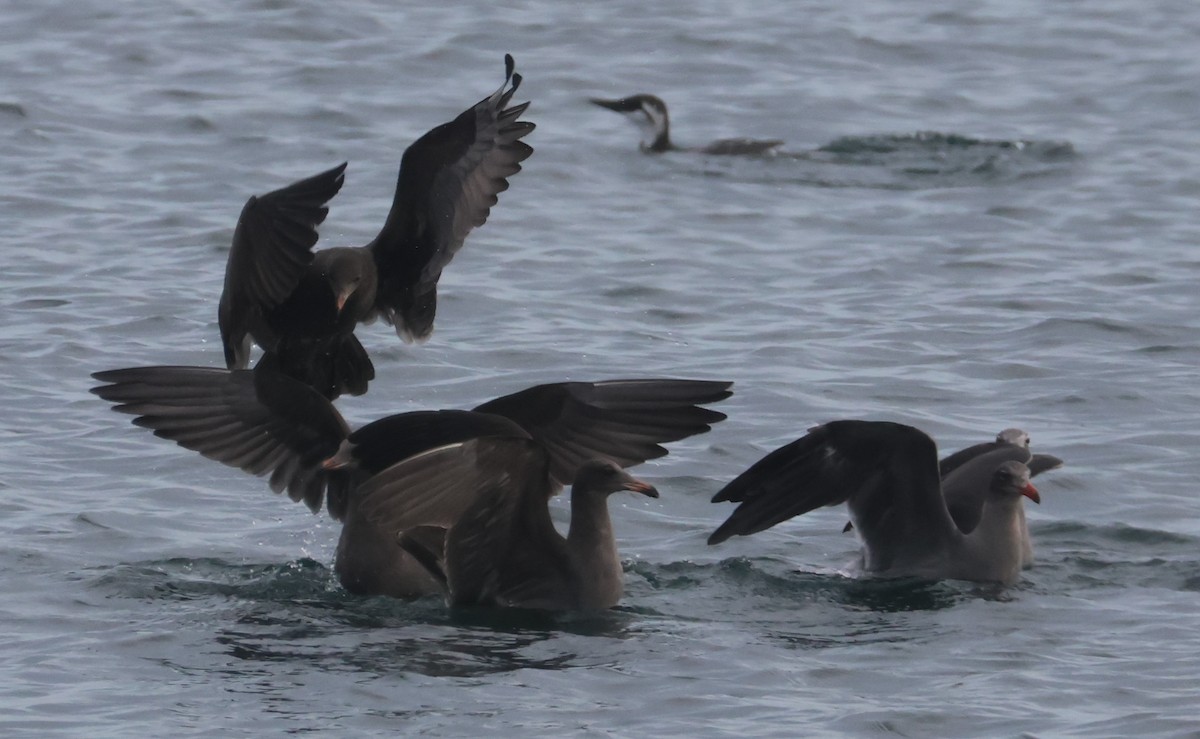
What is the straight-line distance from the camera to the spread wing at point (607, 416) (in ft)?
29.8

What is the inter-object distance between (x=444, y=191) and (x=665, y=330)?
3183 mm

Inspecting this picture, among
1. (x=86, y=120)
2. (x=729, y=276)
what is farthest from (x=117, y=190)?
(x=729, y=276)

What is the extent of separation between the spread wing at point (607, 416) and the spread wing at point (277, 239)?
3.40ft

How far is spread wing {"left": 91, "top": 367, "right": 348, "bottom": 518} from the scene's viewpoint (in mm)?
9102

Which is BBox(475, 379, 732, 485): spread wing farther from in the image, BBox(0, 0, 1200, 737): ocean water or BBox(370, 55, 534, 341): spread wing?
BBox(370, 55, 534, 341): spread wing

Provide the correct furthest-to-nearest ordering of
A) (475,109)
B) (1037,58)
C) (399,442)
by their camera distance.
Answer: (1037,58)
(475,109)
(399,442)

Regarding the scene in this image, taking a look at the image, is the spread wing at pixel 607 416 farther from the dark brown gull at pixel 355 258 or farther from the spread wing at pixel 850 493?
the dark brown gull at pixel 355 258

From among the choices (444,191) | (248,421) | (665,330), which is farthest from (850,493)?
(665,330)

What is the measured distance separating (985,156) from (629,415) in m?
9.11

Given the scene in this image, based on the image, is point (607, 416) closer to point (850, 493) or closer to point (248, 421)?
point (850, 493)

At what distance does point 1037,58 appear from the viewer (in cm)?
2189

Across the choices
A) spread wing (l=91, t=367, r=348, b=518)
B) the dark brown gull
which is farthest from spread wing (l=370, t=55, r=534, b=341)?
spread wing (l=91, t=367, r=348, b=518)

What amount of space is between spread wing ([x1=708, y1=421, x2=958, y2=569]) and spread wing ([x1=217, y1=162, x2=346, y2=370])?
2.00 m

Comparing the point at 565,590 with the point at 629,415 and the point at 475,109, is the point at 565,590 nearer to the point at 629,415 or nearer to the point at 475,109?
the point at 629,415
